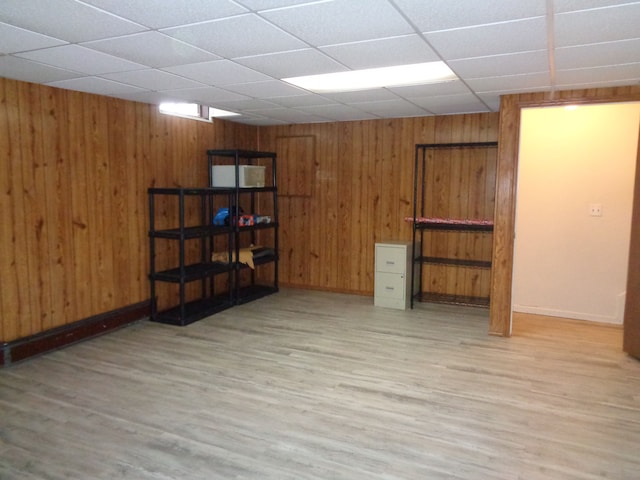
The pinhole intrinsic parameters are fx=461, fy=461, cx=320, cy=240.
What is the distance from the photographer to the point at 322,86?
402 cm

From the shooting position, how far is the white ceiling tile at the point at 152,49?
255 cm

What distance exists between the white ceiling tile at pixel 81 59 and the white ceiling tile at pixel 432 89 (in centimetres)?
206

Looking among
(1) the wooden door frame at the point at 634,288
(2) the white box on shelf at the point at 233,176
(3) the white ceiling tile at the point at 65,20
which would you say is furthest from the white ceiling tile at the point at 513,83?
(2) the white box on shelf at the point at 233,176

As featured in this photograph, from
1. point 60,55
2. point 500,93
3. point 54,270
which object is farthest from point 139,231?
point 500,93

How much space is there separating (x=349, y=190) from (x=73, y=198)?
3.19 meters

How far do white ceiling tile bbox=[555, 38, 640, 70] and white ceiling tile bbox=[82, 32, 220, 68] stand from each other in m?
2.16

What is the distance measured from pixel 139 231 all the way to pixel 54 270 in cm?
95

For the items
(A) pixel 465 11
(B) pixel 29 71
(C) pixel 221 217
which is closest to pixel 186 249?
(C) pixel 221 217

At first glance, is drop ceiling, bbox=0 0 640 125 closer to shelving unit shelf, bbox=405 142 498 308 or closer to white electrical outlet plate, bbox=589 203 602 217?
shelving unit shelf, bbox=405 142 498 308

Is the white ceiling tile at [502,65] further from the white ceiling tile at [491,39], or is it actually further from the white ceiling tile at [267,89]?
the white ceiling tile at [267,89]

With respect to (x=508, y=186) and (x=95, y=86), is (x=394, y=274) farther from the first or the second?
(x=95, y=86)

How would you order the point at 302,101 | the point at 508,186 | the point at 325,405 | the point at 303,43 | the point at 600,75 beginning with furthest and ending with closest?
the point at 302,101 < the point at 508,186 < the point at 600,75 < the point at 325,405 < the point at 303,43

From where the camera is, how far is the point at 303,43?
2.62m

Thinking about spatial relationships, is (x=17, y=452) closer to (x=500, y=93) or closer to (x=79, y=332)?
(x=79, y=332)
